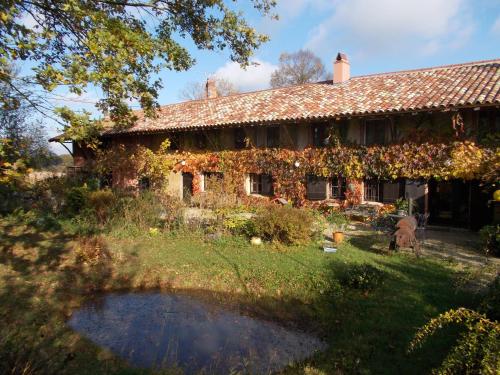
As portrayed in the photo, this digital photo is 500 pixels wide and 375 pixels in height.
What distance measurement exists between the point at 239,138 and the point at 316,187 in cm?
471

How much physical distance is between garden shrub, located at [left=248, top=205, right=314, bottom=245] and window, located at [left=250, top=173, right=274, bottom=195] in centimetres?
701

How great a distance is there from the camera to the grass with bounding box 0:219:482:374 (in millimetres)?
4801

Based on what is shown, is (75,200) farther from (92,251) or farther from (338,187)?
(338,187)

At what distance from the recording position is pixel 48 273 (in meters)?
8.31

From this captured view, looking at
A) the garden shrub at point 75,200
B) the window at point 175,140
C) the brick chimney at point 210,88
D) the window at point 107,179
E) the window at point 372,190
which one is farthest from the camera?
the brick chimney at point 210,88

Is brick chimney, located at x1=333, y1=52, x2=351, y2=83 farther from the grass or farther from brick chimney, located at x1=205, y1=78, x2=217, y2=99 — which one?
the grass

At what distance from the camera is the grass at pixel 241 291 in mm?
4801

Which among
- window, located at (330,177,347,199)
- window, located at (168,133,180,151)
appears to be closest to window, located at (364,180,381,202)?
window, located at (330,177,347,199)

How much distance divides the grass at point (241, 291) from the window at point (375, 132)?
5.50 m

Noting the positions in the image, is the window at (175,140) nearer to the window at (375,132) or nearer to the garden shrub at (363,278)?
the window at (375,132)

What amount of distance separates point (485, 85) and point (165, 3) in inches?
410

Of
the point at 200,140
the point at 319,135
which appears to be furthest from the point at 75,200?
the point at 319,135

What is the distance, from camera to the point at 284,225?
9.65m

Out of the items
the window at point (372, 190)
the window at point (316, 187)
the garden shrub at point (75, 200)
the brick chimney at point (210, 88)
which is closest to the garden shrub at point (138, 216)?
the garden shrub at point (75, 200)
